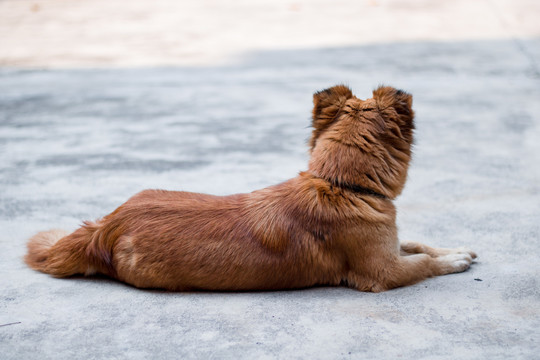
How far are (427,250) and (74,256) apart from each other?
2.07 m

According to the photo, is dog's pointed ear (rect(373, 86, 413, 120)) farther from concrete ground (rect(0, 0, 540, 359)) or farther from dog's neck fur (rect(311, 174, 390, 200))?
concrete ground (rect(0, 0, 540, 359))

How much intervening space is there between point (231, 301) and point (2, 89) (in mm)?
6399

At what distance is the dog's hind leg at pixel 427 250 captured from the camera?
156 inches

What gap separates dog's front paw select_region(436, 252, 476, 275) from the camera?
3826 millimetres

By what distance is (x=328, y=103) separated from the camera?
12.1ft

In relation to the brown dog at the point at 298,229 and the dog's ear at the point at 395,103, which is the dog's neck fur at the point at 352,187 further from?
the dog's ear at the point at 395,103

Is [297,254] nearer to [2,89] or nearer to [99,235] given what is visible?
[99,235]

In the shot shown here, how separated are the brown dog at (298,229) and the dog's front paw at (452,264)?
0.11m

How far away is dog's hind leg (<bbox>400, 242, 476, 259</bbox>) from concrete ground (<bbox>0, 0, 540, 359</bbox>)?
120 mm

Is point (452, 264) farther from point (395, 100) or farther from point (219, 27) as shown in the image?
point (219, 27)

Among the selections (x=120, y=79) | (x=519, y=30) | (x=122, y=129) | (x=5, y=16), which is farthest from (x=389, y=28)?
(x=5, y=16)

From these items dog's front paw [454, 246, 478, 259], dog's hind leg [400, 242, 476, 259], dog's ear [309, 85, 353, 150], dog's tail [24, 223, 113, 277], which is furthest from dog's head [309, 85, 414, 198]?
dog's tail [24, 223, 113, 277]

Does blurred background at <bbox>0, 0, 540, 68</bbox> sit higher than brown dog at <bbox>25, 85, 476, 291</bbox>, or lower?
higher

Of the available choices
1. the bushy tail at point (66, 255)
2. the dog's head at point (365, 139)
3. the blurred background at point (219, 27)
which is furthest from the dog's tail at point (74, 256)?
the blurred background at point (219, 27)
